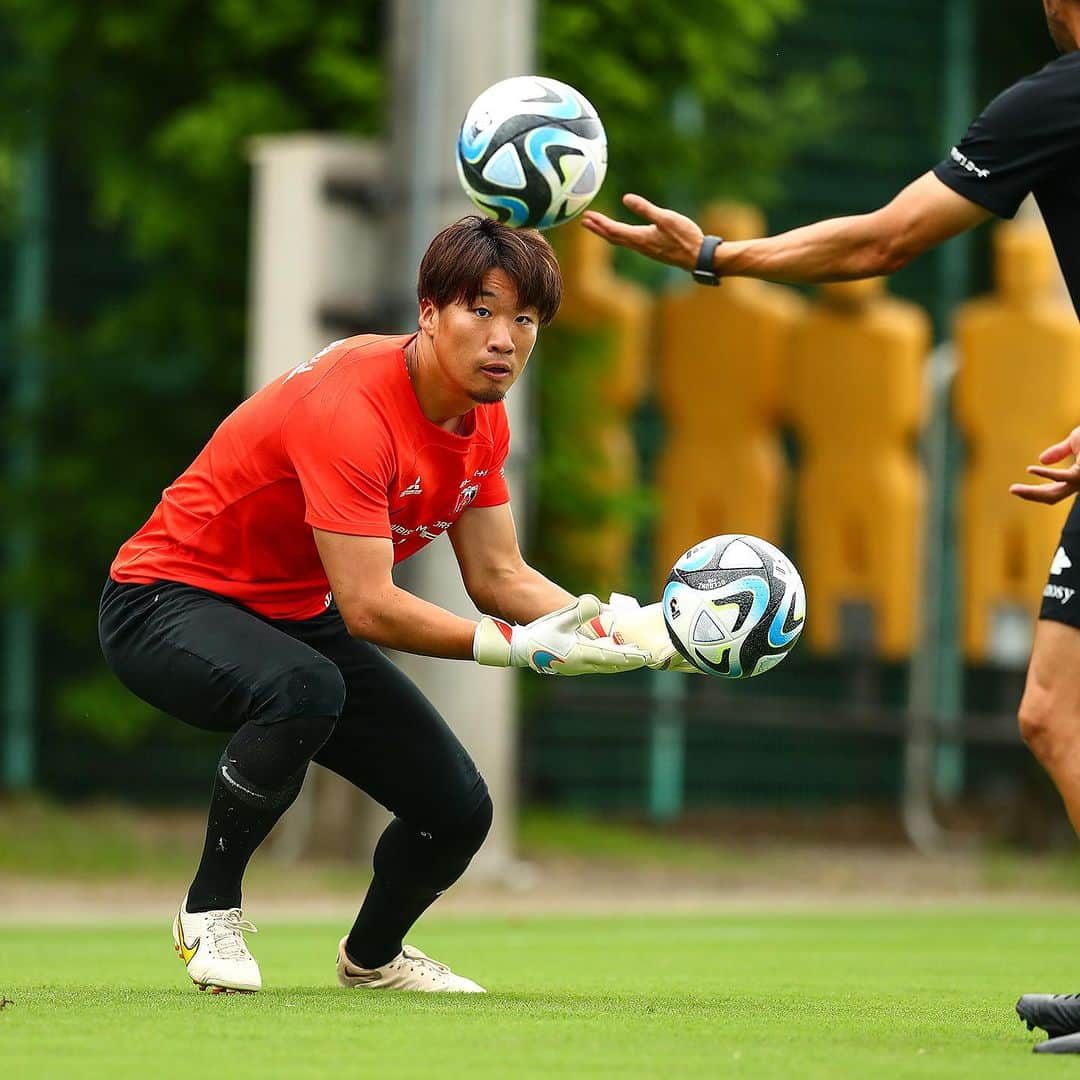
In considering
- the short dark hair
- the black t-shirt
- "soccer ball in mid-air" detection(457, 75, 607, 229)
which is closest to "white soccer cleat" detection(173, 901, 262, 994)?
the short dark hair

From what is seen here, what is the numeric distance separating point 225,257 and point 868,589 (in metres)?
5.13

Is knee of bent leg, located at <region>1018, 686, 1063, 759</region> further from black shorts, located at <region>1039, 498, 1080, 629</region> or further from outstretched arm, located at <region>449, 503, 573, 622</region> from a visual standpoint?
outstretched arm, located at <region>449, 503, 573, 622</region>

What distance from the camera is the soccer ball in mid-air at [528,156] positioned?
21.4ft

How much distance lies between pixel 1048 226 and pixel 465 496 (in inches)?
71.2

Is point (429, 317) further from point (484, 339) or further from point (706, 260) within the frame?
point (706, 260)

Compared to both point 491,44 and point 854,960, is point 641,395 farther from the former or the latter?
point 854,960

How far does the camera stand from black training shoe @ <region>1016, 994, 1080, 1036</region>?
561 cm

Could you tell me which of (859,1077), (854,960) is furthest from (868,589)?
(859,1077)

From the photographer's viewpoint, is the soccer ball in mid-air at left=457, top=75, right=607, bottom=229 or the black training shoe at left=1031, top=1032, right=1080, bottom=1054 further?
the soccer ball in mid-air at left=457, top=75, right=607, bottom=229

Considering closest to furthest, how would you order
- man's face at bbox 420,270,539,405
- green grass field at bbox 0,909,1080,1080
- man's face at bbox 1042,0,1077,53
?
green grass field at bbox 0,909,1080,1080, man's face at bbox 1042,0,1077,53, man's face at bbox 420,270,539,405

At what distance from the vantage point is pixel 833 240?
588 centimetres

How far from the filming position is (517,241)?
6.34 m

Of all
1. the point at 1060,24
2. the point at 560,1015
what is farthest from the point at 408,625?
the point at 1060,24

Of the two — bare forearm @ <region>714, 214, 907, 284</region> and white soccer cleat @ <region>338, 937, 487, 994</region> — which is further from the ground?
bare forearm @ <region>714, 214, 907, 284</region>
